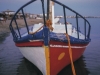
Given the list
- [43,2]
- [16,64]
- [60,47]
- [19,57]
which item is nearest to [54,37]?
[60,47]

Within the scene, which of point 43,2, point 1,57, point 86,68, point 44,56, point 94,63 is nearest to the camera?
point 43,2

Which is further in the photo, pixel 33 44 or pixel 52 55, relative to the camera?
pixel 33 44

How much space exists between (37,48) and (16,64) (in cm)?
440

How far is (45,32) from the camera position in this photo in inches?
280

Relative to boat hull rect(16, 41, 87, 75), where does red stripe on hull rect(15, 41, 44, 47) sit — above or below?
above

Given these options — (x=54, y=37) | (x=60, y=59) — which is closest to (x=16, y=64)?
(x=60, y=59)

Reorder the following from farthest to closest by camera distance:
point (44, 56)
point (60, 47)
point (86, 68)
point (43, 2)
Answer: point (86, 68) < point (60, 47) < point (44, 56) < point (43, 2)

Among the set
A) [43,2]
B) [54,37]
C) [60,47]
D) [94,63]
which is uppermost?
[43,2]

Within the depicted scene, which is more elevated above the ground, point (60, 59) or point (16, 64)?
point (60, 59)

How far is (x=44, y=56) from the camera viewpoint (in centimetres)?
760

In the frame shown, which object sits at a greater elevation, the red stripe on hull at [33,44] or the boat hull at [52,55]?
the red stripe on hull at [33,44]

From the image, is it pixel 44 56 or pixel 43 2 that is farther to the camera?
pixel 44 56

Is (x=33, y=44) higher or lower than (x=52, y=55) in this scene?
higher

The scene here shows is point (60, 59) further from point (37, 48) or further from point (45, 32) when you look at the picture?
point (45, 32)
